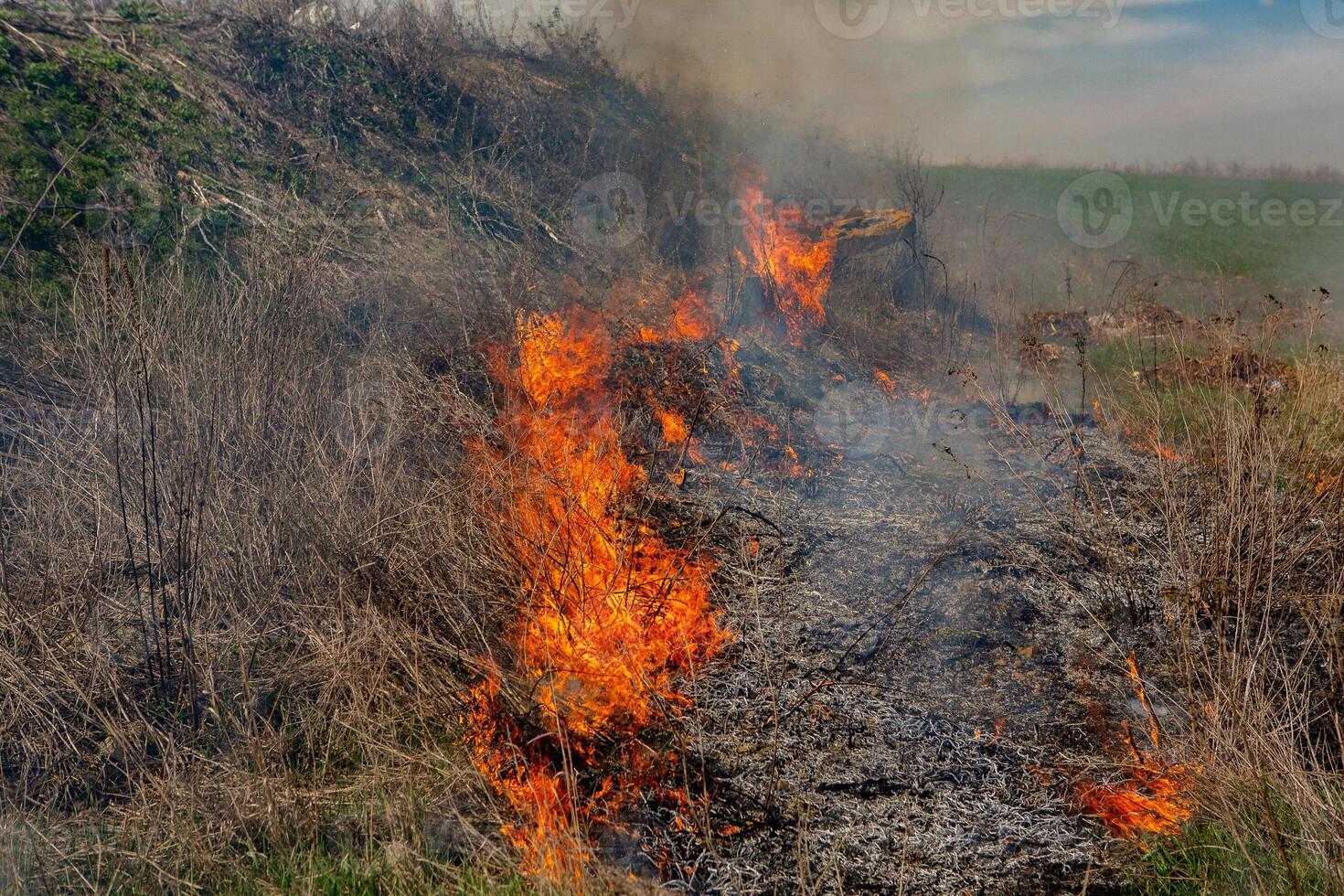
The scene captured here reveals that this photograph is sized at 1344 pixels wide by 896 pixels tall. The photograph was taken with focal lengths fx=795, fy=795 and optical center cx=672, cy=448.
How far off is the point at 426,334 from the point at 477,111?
6367 mm

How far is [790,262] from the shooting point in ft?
35.3

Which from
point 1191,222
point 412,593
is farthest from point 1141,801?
point 1191,222

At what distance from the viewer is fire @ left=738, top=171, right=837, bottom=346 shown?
33.4ft

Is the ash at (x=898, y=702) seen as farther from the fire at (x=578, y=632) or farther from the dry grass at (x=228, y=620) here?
the dry grass at (x=228, y=620)

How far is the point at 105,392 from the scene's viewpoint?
4406mm

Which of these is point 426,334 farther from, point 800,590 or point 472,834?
point 472,834

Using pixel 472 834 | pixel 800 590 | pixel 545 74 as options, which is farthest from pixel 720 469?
pixel 545 74

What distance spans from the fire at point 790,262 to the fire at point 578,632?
4.42 meters

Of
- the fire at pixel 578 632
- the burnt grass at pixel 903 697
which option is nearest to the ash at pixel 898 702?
the burnt grass at pixel 903 697

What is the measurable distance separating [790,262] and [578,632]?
25.4 ft

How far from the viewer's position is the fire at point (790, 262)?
33.4 feet

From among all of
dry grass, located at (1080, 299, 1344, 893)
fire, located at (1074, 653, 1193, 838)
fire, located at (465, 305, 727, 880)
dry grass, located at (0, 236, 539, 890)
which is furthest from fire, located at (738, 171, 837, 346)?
fire, located at (1074, 653, 1193, 838)

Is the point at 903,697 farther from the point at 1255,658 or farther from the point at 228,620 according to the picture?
the point at 228,620

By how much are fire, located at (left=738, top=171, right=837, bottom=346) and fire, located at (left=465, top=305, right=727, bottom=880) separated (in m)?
4.42
